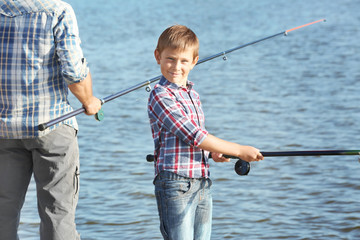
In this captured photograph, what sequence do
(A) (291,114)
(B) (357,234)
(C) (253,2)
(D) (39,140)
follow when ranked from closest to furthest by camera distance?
(D) (39,140) → (B) (357,234) → (A) (291,114) → (C) (253,2)

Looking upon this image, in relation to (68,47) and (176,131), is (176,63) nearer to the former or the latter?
(176,131)

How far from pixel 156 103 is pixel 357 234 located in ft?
7.50

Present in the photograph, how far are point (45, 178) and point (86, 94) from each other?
0.39 m

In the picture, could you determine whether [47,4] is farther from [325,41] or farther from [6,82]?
[325,41]

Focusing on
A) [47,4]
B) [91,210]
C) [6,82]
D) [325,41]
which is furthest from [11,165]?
[325,41]

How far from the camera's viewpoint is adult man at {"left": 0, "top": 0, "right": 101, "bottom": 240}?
9.34 ft

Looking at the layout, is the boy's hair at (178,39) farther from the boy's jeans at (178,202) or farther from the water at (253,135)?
the water at (253,135)

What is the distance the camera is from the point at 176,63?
9.07 feet

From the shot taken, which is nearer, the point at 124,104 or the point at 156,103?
the point at 156,103

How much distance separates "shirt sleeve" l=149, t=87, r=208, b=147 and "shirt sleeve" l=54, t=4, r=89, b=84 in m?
0.33

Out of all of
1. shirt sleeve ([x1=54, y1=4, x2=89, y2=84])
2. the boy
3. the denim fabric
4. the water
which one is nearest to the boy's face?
the boy

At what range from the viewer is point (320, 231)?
15.0 ft

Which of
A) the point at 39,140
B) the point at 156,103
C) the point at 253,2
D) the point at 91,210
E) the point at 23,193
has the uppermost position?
the point at 253,2

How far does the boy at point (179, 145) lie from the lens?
2.69m
